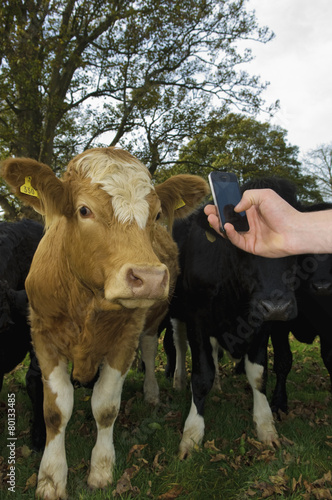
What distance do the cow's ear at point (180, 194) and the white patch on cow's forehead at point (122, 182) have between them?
1.27 feet

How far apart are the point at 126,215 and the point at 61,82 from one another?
40.8 feet

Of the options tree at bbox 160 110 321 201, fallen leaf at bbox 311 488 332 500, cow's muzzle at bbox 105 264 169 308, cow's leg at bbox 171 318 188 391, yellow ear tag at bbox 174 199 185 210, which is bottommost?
fallen leaf at bbox 311 488 332 500

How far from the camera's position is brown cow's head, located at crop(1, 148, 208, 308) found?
92.1 inches

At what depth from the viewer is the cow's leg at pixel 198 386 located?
11.9 ft

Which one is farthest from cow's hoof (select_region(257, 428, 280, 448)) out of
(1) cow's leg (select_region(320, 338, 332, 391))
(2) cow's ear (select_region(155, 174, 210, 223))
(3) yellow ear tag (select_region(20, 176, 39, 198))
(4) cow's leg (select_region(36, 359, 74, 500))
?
(3) yellow ear tag (select_region(20, 176, 39, 198))

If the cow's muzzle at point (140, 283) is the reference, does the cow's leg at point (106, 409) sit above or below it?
below

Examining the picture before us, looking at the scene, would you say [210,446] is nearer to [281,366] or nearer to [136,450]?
[136,450]

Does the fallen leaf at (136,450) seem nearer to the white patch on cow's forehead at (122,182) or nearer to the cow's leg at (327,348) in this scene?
the white patch on cow's forehead at (122,182)

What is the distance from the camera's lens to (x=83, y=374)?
3.23 m

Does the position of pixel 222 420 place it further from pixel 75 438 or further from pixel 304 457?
pixel 75 438

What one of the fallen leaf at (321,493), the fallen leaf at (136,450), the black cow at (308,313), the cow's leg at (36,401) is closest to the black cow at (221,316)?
the fallen leaf at (136,450)

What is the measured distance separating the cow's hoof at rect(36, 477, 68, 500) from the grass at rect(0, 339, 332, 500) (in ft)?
0.25

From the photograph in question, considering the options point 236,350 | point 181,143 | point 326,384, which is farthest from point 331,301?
point 181,143

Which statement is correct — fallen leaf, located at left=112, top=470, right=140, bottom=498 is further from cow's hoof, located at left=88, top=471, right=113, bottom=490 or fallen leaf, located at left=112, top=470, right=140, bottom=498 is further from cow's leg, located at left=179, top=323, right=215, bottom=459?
cow's leg, located at left=179, top=323, right=215, bottom=459
